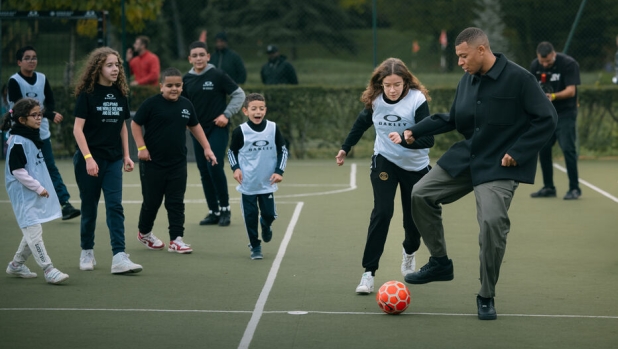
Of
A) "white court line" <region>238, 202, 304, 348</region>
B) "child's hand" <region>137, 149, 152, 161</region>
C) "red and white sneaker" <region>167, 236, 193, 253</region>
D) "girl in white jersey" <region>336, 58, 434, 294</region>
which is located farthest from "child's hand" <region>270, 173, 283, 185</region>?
"girl in white jersey" <region>336, 58, 434, 294</region>

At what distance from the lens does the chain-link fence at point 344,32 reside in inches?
902

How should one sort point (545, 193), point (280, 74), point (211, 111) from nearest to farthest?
1. point (211, 111)
2. point (545, 193)
3. point (280, 74)

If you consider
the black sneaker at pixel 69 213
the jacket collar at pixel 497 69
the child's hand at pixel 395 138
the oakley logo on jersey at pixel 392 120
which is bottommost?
the black sneaker at pixel 69 213

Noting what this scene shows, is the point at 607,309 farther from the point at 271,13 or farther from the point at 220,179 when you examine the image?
the point at 271,13

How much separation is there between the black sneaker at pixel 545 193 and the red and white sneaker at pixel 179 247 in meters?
5.69

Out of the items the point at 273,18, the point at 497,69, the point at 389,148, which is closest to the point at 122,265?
the point at 389,148

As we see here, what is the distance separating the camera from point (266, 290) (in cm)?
823

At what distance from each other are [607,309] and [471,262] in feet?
6.57

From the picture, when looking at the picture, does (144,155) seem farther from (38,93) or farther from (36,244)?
(38,93)

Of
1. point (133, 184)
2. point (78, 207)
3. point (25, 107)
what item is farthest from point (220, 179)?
point (133, 184)

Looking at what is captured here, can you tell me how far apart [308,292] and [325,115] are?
38.5ft

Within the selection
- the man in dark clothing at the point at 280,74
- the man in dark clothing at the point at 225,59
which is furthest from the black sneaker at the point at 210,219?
the man in dark clothing at the point at 280,74

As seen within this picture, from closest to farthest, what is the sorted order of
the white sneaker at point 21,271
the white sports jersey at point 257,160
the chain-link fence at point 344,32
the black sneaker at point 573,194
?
the white sneaker at point 21,271 → the white sports jersey at point 257,160 → the black sneaker at point 573,194 → the chain-link fence at point 344,32

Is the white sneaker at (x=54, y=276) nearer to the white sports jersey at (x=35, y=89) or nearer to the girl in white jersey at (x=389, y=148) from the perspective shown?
the girl in white jersey at (x=389, y=148)
